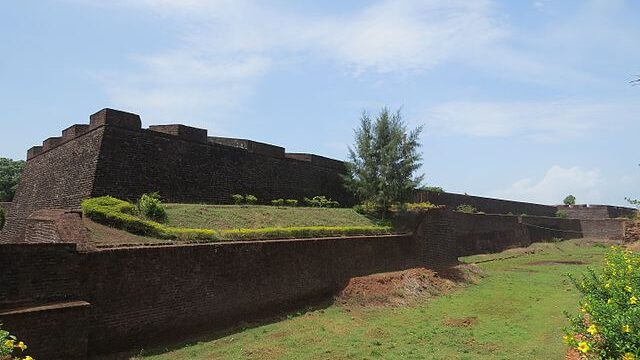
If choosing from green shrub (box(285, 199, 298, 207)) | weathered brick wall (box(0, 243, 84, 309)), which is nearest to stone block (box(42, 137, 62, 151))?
green shrub (box(285, 199, 298, 207))

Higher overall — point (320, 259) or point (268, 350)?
point (320, 259)

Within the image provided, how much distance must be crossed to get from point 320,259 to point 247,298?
2.89 metres

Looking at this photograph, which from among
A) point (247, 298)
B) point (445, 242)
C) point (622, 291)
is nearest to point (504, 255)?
point (445, 242)

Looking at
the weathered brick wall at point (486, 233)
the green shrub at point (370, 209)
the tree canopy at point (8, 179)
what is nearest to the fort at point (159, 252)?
the green shrub at point (370, 209)

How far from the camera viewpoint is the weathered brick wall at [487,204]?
85.3 feet

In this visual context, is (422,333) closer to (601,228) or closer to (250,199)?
(250,199)

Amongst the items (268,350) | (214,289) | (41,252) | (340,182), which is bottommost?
(268,350)

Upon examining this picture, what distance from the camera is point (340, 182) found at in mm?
21766

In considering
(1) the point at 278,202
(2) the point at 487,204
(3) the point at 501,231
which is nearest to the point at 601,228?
(2) the point at 487,204

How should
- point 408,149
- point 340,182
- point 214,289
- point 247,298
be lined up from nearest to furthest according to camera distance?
point 214,289
point 247,298
point 408,149
point 340,182

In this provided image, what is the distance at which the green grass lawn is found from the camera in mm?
8188

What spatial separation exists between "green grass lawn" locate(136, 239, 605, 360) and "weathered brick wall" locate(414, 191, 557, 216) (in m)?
9.41

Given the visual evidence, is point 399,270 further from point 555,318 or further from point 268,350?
point 268,350

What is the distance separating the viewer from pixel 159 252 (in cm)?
900
